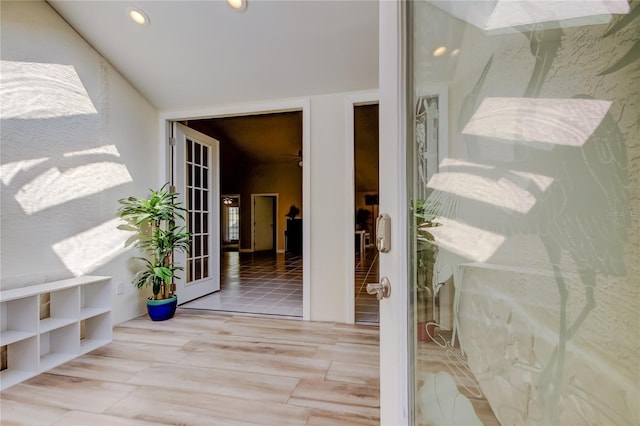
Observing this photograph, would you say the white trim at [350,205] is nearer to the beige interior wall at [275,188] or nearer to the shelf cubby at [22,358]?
→ the shelf cubby at [22,358]

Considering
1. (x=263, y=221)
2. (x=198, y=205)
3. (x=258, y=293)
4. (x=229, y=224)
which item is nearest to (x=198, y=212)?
(x=198, y=205)

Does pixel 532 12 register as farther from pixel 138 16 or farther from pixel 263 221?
pixel 263 221

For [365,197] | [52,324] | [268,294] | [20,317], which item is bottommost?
[268,294]

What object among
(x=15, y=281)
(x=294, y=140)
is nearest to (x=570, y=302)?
(x=15, y=281)

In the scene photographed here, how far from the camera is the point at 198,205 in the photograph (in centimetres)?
382

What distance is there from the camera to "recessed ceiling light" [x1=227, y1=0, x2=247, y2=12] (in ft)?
7.13

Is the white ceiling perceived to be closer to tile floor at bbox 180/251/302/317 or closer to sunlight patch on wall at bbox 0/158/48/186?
sunlight patch on wall at bbox 0/158/48/186

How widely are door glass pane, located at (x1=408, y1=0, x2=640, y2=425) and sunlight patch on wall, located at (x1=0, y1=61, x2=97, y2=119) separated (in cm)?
277

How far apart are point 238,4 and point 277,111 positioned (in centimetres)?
106

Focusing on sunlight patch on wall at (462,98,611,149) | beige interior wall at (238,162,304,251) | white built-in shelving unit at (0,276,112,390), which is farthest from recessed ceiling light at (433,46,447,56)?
beige interior wall at (238,162,304,251)

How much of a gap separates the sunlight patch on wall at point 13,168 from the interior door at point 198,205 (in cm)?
134

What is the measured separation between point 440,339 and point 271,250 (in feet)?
33.0

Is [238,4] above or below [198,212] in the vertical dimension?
above

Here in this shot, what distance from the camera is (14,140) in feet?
6.73
